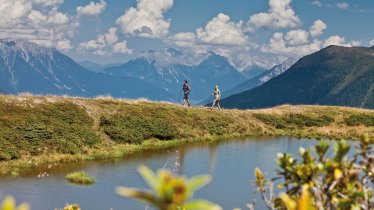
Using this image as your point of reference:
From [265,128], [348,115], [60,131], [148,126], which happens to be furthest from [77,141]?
[348,115]

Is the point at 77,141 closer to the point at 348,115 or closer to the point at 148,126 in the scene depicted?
the point at 148,126

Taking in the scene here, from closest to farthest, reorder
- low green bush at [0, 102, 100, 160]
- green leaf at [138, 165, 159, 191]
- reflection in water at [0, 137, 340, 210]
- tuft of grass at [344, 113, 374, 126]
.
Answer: green leaf at [138, 165, 159, 191], reflection in water at [0, 137, 340, 210], low green bush at [0, 102, 100, 160], tuft of grass at [344, 113, 374, 126]

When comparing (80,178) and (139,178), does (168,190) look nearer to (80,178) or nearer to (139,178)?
(80,178)

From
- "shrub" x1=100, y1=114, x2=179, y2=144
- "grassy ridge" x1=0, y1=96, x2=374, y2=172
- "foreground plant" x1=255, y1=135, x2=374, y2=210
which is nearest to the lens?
"foreground plant" x1=255, y1=135, x2=374, y2=210

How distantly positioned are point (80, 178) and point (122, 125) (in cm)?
1779

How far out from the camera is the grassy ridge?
3753cm

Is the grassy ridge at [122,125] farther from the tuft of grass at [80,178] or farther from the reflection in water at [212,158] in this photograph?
the tuft of grass at [80,178]

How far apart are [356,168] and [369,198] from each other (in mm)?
449

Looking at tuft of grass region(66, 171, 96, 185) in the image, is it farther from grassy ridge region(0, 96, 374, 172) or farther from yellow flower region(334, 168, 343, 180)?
yellow flower region(334, 168, 343, 180)

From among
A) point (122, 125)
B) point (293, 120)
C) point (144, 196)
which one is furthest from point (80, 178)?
point (293, 120)

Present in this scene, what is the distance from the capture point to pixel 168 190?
2.09 m

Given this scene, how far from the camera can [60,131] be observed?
132 feet

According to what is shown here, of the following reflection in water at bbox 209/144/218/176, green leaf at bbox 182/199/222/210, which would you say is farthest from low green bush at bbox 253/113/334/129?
green leaf at bbox 182/199/222/210

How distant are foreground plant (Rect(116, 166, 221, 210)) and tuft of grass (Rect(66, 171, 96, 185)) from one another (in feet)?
90.1
